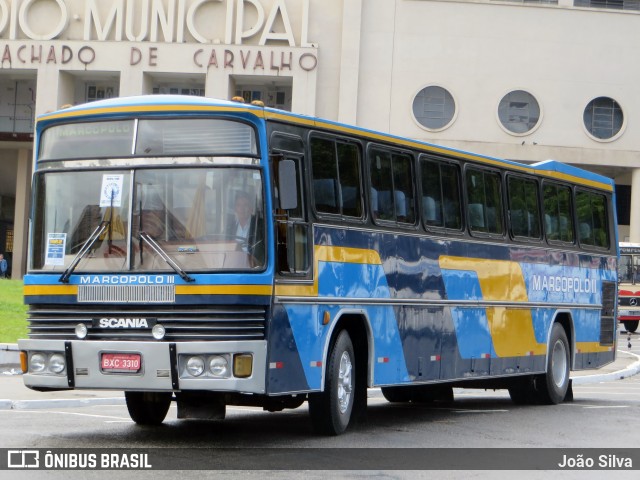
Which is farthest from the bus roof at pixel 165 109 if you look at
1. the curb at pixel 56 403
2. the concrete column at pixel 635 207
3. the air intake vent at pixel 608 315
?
Answer: the concrete column at pixel 635 207

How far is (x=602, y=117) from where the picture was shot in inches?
2356

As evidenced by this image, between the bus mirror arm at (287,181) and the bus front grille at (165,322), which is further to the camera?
the bus mirror arm at (287,181)

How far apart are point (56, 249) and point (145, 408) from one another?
236 centimetres

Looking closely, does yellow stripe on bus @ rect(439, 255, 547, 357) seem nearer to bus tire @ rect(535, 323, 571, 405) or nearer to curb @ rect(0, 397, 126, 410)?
bus tire @ rect(535, 323, 571, 405)

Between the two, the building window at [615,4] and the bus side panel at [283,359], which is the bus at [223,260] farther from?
the building window at [615,4]

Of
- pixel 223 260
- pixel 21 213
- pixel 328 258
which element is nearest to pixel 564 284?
pixel 328 258

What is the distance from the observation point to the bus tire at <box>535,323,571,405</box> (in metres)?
19.3

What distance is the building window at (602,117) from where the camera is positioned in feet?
196

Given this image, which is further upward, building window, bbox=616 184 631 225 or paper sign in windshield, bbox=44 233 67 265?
A: building window, bbox=616 184 631 225

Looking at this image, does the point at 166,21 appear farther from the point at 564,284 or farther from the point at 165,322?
the point at 165,322

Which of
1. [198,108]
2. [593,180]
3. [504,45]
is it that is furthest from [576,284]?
[504,45]

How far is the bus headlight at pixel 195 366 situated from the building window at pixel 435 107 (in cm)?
4856

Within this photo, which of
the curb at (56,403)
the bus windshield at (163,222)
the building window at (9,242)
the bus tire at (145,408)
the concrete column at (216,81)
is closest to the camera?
the bus windshield at (163,222)

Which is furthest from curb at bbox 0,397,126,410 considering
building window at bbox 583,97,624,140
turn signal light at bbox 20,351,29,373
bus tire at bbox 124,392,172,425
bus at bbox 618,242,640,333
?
building window at bbox 583,97,624,140
